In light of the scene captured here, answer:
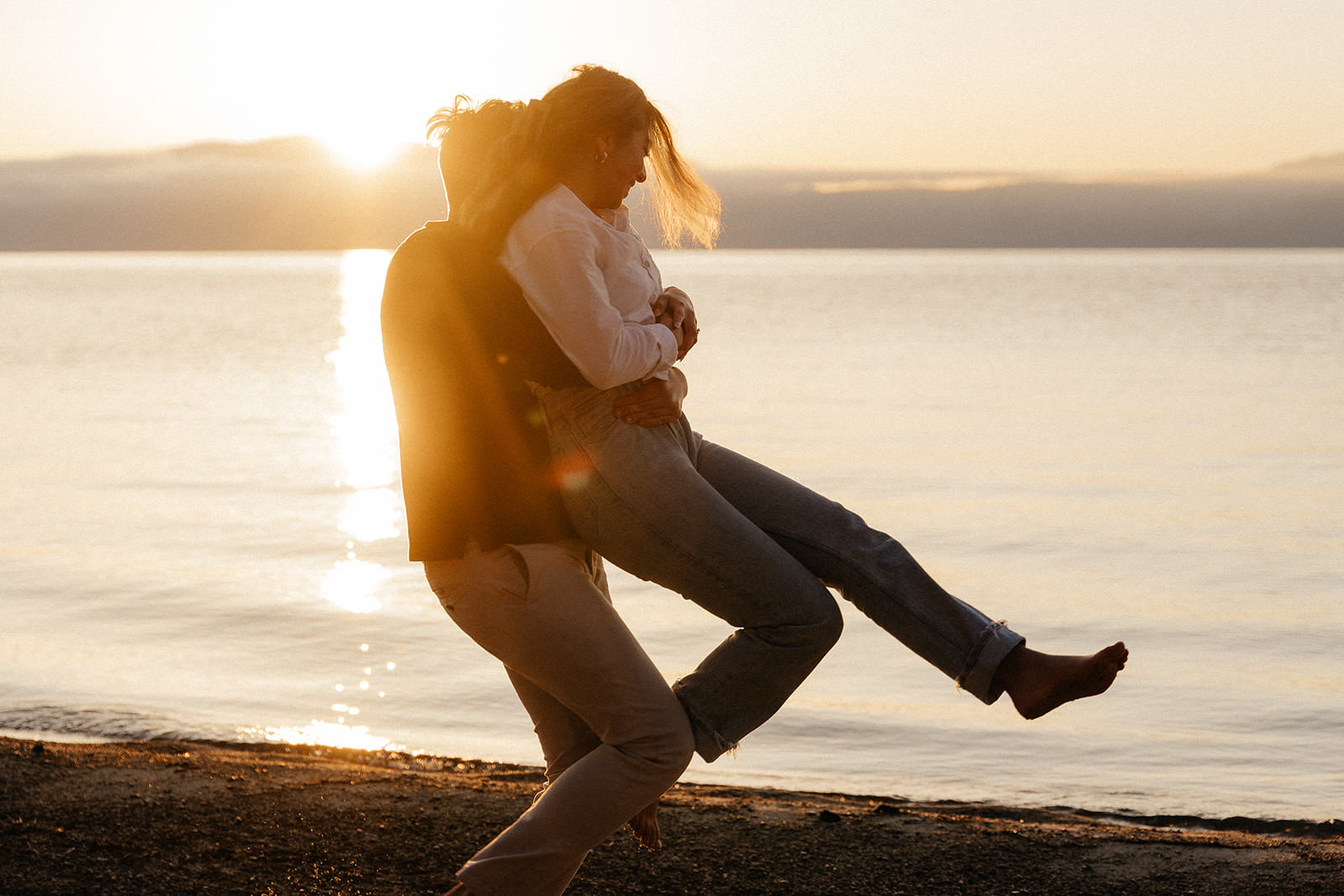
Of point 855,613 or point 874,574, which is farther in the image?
point 855,613

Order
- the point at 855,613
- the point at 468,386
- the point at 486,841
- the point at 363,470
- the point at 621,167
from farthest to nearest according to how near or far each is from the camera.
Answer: the point at 363,470
the point at 855,613
the point at 486,841
the point at 621,167
the point at 468,386

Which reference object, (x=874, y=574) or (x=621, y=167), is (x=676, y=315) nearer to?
(x=621, y=167)

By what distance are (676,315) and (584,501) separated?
49 centimetres

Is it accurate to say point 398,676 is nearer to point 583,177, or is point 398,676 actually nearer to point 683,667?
point 683,667

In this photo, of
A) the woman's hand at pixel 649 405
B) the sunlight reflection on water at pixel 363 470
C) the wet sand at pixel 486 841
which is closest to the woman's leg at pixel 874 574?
the woman's hand at pixel 649 405

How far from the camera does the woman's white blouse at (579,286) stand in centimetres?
308

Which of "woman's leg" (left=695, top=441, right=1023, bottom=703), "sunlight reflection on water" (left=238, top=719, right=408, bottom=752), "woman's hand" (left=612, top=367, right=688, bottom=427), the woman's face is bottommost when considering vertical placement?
"sunlight reflection on water" (left=238, top=719, right=408, bottom=752)

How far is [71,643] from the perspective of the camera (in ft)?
31.9

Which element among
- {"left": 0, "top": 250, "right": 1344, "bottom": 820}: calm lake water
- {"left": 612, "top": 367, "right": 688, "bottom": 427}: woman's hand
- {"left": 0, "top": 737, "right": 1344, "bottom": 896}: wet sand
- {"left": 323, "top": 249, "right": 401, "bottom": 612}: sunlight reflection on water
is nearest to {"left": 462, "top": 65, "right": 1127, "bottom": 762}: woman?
{"left": 612, "top": 367, "right": 688, "bottom": 427}: woman's hand

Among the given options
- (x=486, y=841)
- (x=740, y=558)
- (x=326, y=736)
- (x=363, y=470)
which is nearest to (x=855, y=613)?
(x=326, y=736)

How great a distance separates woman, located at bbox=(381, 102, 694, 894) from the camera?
3.18m

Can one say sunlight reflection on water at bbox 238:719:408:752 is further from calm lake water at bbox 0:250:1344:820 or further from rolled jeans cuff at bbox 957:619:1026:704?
rolled jeans cuff at bbox 957:619:1026:704

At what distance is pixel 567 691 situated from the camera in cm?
324

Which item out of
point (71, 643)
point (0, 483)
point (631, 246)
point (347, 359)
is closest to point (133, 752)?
point (71, 643)
